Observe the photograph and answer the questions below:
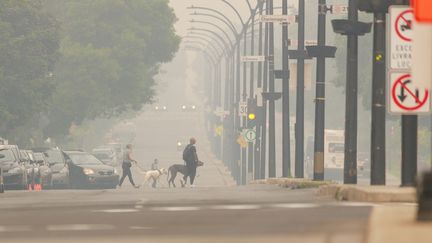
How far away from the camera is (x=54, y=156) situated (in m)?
63.5

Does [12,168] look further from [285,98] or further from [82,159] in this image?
[285,98]

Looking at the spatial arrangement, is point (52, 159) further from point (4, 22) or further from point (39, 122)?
point (39, 122)

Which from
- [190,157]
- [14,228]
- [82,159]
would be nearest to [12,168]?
[190,157]

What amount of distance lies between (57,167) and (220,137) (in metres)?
90.0

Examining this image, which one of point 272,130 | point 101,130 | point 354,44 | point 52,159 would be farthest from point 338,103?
point 354,44

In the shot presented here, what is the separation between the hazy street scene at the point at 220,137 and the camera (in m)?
17.0

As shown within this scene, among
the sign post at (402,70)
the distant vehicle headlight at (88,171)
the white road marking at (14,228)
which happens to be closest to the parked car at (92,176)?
the distant vehicle headlight at (88,171)

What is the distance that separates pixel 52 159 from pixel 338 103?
86.6 m

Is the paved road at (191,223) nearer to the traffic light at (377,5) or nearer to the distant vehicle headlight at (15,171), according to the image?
the traffic light at (377,5)

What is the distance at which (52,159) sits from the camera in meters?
63.5

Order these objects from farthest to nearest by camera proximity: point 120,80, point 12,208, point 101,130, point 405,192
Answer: point 101,130 → point 120,80 → point 12,208 → point 405,192

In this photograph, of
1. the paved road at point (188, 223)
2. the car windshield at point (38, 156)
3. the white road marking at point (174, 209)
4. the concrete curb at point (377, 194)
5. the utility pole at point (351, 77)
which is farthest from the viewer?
the car windshield at point (38, 156)

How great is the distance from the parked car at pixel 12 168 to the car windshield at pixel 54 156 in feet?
41.1

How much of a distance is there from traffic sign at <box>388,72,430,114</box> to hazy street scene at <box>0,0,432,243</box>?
0.02 metres
